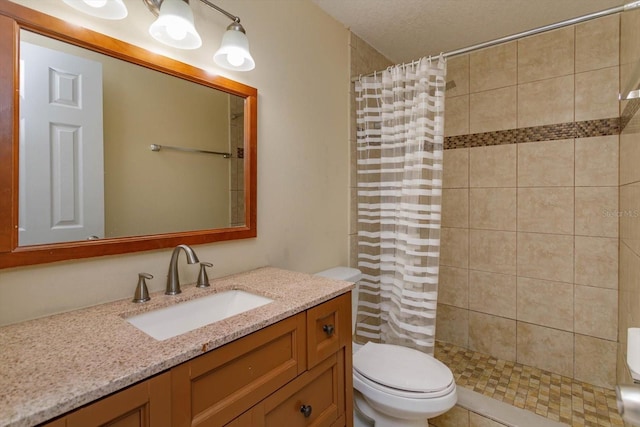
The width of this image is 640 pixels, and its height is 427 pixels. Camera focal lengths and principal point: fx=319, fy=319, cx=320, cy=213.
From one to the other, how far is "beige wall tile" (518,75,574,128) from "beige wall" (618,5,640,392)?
0.28 metres

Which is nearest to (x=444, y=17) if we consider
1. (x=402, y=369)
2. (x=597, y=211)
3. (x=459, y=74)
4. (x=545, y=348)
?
(x=459, y=74)

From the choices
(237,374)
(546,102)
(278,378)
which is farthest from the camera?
(546,102)

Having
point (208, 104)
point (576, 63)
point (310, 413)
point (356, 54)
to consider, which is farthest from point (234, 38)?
point (576, 63)

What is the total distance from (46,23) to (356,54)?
175 centimetres

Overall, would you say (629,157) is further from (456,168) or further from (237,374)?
(237,374)

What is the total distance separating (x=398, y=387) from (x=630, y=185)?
1.45 m

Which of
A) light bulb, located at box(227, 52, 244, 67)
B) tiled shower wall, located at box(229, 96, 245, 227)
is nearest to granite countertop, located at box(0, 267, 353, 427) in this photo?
tiled shower wall, located at box(229, 96, 245, 227)

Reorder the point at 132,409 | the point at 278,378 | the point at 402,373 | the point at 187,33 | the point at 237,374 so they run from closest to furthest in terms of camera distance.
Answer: the point at 132,409, the point at 237,374, the point at 278,378, the point at 187,33, the point at 402,373

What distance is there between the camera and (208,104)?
1395mm

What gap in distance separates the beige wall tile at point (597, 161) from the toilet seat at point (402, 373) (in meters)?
1.58

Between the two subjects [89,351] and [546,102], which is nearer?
[89,351]

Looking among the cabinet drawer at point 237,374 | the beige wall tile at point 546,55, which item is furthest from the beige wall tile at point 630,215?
the cabinet drawer at point 237,374

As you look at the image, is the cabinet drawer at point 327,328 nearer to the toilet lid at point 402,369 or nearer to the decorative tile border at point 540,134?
the toilet lid at point 402,369

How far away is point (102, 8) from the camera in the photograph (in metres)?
1.02
